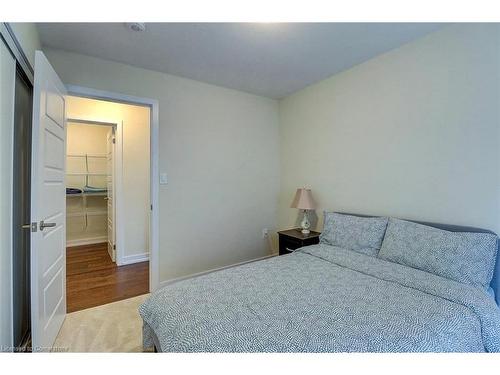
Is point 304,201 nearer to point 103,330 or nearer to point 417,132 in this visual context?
point 417,132

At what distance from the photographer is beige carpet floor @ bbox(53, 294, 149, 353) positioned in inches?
69.0

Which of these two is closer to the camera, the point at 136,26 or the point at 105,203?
the point at 136,26

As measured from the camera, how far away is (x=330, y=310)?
1.28m

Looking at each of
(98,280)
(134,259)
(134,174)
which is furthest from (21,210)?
(134,259)

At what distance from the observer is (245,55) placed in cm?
233

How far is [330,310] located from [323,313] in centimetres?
5

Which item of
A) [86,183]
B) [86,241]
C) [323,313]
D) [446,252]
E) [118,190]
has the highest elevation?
[86,183]

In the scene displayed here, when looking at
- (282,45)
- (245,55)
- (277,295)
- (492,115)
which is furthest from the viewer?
(245,55)

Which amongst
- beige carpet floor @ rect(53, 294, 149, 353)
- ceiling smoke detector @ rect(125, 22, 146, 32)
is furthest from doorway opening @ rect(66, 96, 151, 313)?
ceiling smoke detector @ rect(125, 22, 146, 32)

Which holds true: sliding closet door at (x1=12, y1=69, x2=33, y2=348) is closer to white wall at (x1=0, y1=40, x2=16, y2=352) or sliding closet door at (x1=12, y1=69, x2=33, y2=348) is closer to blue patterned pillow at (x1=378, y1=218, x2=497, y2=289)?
white wall at (x1=0, y1=40, x2=16, y2=352)

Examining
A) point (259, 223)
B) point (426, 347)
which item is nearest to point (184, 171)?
point (259, 223)

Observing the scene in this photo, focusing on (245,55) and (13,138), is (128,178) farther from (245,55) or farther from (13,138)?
(245,55)

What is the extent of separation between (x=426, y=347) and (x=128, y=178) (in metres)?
3.81

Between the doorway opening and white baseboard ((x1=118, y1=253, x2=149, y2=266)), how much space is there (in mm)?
13
